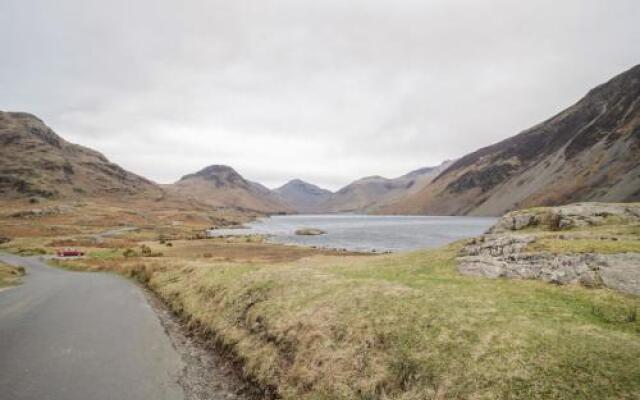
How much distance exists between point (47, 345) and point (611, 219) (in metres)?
43.3

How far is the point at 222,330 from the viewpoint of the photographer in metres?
25.1

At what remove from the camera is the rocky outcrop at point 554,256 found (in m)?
19.8

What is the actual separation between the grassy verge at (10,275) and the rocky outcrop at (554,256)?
5295 cm

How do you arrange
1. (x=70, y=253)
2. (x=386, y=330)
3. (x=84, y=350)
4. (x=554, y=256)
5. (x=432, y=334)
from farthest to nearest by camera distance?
1. (x=70, y=253)
2. (x=554, y=256)
3. (x=84, y=350)
4. (x=386, y=330)
5. (x=432, y=334)

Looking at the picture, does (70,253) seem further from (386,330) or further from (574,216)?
(574,216)

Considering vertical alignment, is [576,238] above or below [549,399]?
above

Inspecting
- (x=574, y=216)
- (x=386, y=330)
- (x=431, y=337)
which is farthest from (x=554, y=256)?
(x=574, y=216)

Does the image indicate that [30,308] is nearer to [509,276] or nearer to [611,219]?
[509,276]

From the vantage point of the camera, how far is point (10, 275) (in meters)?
52.8

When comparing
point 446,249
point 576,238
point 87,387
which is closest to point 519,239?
point 576,238

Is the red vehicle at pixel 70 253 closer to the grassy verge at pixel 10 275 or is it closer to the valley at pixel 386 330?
the grassy verge at pixel 10 275

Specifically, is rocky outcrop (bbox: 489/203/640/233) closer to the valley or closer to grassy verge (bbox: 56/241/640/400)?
the valley

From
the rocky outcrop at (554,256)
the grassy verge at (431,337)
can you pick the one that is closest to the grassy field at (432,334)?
the grassy verge at (431,337)

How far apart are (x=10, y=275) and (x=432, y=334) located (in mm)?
59621
